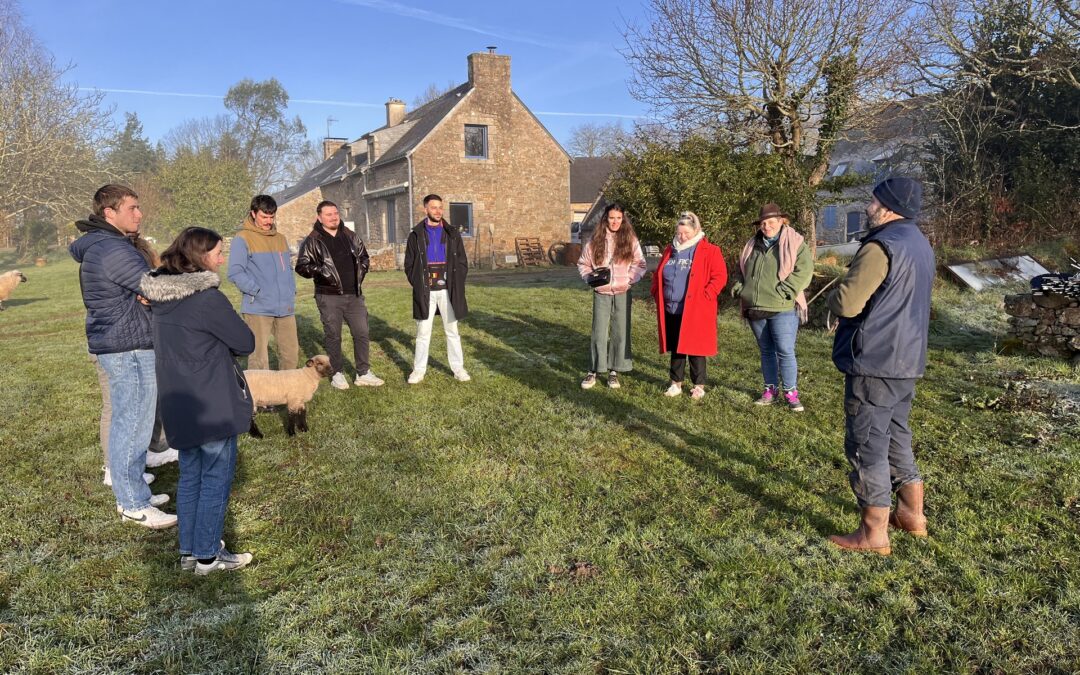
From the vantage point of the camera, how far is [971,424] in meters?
5.34

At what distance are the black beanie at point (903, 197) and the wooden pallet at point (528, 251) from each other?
24.1 m

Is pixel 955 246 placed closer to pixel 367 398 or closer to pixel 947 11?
pixel 947 11

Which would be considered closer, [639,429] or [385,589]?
[385,589]

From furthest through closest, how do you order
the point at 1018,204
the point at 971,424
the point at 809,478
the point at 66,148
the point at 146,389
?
the point at 66,148
the point at 1018,204
the point at 971,424
the point at 809,478
the point at 146,389

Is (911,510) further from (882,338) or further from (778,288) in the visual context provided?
(778,288)

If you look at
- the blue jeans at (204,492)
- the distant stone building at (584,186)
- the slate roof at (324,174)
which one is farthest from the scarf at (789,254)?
the slate roof at (324,174)

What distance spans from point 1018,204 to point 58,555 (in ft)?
70.0

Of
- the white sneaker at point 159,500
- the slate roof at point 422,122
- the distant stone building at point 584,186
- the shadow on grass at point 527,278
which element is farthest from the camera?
the distant stone building at point 584,186

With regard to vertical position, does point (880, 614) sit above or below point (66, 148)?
below

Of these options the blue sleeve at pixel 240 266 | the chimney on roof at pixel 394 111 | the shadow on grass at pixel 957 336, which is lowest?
the shadow on grass at pixel 957 336

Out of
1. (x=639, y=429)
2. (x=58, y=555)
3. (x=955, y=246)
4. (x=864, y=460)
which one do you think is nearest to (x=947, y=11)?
(x=955, y=246)

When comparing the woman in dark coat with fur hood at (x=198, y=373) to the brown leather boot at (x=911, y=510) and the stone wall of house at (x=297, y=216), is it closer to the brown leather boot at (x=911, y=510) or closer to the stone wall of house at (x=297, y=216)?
the brown leather boot at (x=911, y=510)

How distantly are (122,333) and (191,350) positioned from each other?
3.41 ft

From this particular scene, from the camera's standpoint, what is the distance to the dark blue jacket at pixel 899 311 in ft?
10.5
